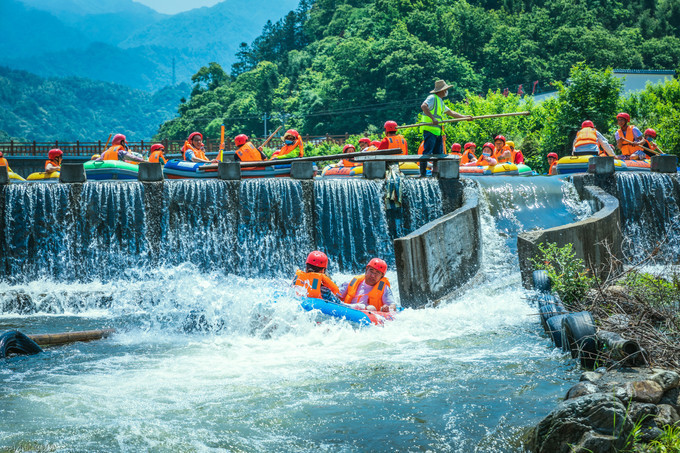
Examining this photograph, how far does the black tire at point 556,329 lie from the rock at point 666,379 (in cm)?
254

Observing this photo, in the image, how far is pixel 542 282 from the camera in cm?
1009

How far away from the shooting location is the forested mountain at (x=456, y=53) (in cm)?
5684

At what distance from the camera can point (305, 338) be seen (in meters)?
9.43

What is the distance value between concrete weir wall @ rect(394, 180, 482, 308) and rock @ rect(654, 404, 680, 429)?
602 centimetres

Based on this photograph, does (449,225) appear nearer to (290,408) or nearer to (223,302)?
(223,302)

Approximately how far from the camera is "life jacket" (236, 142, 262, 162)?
16719mm

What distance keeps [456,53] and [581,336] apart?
58.8 m

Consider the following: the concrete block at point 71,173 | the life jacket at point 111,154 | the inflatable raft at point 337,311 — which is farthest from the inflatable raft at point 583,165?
the concrete block at point 71,173

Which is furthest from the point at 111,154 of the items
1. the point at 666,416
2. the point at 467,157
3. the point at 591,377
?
the point at 666,416

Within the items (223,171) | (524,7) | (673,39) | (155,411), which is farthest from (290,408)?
(524,7)

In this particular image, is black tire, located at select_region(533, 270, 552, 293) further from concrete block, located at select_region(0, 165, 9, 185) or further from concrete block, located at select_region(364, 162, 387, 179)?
concrete block, located at select_region(0, 165, 9, 185)

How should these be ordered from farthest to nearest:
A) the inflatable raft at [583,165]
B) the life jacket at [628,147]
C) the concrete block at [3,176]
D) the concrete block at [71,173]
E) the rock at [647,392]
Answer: the life jacket at [628,147]
the inflatable raft at [583,165]
the concrete block at [71,173]
the concrete block at [3,176]
the rock at [647,392]

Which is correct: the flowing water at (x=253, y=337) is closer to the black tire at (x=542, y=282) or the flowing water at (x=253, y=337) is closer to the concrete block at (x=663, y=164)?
the black tire at (x=542, y=282)

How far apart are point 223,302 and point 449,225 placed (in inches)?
168
